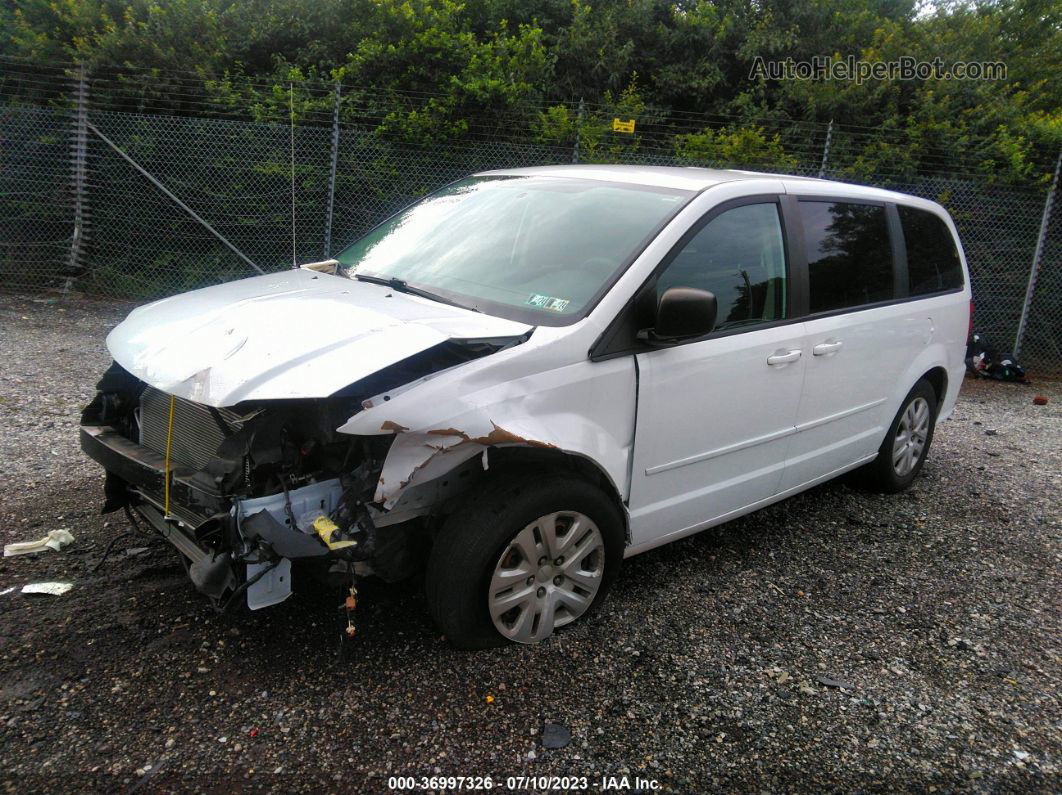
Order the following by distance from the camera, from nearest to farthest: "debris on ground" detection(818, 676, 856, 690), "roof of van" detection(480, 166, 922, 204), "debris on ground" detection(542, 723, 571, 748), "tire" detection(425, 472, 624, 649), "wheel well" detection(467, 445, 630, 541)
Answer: "debris on ground" detection(542, 723, 571, 748), "tire" detection(425, 472, 624, 649), "wheel well" detection(467, 445, 630, 541), "debris on ground" detection(818, 676, 856, 690), "roof of van" detection(480, 166, 922, 204)

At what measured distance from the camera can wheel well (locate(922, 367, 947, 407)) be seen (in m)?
4.91

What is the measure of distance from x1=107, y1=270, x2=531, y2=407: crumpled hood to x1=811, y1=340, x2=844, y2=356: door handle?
63.9 inches

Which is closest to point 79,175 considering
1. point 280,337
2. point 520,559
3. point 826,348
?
point 280,337

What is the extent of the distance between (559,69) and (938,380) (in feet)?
28.8

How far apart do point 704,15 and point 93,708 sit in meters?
12.7

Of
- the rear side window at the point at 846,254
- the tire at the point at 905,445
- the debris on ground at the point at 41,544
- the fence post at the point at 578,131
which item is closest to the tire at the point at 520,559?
the rear side window at the point at 846,254

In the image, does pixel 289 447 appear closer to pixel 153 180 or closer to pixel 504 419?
pixel 504 419

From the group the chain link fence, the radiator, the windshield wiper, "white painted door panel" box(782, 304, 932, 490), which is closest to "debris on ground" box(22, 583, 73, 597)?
the radiator

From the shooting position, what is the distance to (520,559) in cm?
287

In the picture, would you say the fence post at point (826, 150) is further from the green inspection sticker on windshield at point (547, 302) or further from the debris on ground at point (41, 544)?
the debris on ground at point (41, 544)

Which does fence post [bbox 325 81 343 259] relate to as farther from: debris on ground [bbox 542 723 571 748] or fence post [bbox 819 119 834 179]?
debris on ground [bbox 542 723 571 748]

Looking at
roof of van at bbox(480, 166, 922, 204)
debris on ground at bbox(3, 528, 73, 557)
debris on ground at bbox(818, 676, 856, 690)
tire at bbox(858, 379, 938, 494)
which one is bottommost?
debris on ground at bbox(818, 676, 856, 690)

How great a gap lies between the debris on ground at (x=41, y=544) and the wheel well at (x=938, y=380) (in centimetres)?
483

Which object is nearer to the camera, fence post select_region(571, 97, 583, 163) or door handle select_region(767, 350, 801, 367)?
door handle select_region(767, 350, 801, 367)
